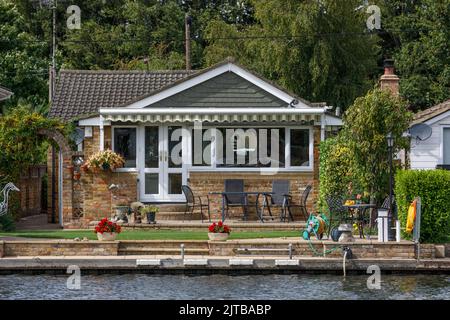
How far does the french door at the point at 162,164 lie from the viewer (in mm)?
35500

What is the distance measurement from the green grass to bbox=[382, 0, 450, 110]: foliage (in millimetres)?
23585

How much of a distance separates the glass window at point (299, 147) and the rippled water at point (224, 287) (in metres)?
8.86

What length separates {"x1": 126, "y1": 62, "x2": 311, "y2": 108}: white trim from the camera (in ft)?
117

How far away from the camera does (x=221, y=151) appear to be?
117 feet

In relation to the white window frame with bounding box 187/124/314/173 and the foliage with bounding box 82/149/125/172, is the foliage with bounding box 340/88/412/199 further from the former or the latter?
the foliage with bounding box 82/149/125/172

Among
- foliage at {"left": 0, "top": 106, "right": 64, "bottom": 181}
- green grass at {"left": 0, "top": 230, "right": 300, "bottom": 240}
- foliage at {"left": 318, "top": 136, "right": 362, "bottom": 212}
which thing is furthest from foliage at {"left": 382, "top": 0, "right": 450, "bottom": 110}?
green grass at {"left": 0, "top": 230, "right": 300, "bottom": 240}

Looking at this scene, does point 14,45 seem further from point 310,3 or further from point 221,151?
point 221,151

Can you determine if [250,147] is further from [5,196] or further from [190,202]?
[5,196]

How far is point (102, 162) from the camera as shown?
113ft

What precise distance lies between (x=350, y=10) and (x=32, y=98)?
1390cm

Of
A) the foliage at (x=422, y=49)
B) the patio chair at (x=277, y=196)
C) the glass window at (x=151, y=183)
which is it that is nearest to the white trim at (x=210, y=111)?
the glass window at (x=151, y=183)

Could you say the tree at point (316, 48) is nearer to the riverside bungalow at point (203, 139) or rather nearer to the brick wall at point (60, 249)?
the riverside bungalow at point (203, 139)

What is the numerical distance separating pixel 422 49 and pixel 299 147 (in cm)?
2015
